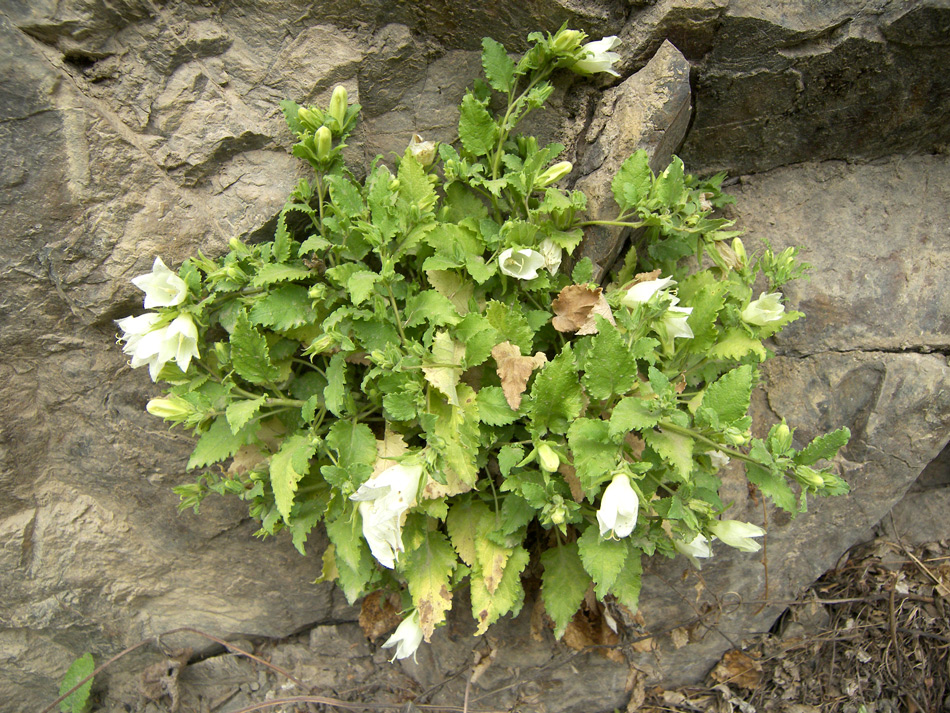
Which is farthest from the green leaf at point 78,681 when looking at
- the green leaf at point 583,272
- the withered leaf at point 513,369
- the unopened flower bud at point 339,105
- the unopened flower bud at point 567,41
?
the unopened flower bud at point 567,41

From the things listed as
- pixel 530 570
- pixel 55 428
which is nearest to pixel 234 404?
pixel 55 428

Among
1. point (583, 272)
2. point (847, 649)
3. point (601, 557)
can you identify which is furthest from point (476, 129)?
point (847, 649)

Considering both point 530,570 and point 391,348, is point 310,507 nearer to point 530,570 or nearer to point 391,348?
point 391,348

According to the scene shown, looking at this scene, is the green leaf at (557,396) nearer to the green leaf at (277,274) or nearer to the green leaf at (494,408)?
the green leaf at (494,408)

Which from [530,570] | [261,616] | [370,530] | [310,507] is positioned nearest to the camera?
[370,530]

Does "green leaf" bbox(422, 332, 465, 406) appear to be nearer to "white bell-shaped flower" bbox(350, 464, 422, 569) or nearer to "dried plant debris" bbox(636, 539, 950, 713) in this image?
"white bell-shaped flower" bbox(350, 464, 422, 569)

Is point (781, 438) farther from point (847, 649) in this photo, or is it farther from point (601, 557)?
point (847, 649)

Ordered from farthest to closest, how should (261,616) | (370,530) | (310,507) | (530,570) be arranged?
(261,616) → (530,570) → (310,507) → (370,530)

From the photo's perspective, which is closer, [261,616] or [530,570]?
[530,570]
